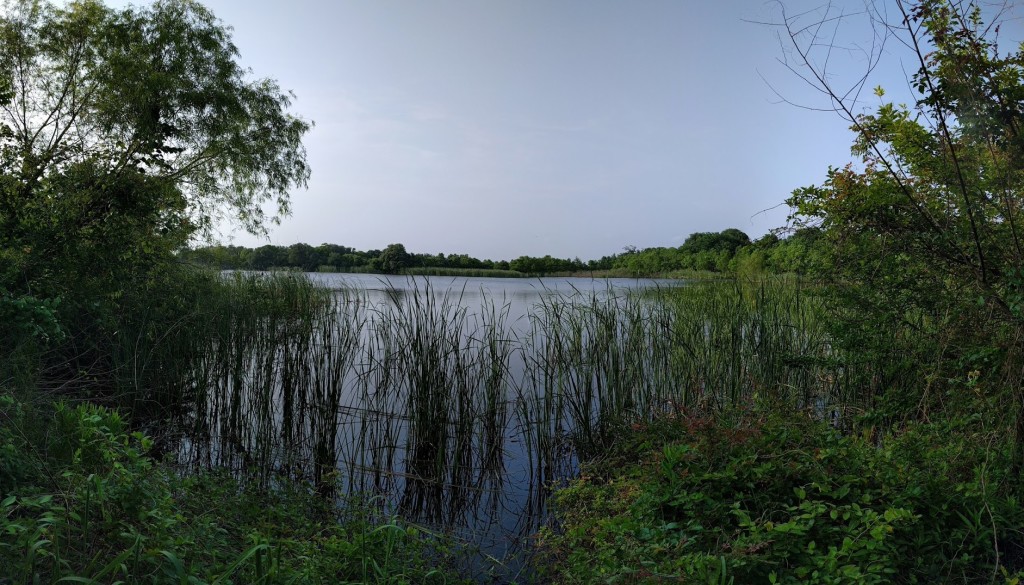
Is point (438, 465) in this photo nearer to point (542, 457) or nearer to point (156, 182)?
point (542, 457)

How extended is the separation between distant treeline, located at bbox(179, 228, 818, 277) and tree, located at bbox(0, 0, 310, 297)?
3.55 feet

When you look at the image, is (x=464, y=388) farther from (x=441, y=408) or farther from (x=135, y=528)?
(x=135, y=528)

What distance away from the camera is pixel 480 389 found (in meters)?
4.40

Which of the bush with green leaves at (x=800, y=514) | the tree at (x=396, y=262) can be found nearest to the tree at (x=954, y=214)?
the bush with green leaves at (x=800, y=514)

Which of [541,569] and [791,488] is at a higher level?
[791,488]

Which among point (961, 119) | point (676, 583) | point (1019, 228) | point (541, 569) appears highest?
point (961, 119)

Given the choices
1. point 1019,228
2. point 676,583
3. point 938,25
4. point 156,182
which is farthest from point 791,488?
point 156,182

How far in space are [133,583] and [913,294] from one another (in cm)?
371

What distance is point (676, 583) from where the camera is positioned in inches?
67.9

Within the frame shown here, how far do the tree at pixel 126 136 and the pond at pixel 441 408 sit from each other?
5.61 feet

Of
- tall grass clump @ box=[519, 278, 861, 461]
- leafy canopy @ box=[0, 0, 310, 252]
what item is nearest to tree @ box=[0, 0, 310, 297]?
leafy canopy @ box=[0, 0, 310, 252]

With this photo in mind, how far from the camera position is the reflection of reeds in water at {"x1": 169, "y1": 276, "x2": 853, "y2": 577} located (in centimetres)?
396

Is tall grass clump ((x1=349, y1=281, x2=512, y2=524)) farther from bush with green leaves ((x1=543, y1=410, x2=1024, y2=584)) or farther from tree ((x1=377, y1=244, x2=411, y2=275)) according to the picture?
bush with green leaves ((x1=543, y1=410, x2=1024, y2=584))

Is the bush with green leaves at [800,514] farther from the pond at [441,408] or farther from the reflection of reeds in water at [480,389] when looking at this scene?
the pond at [441,408]
